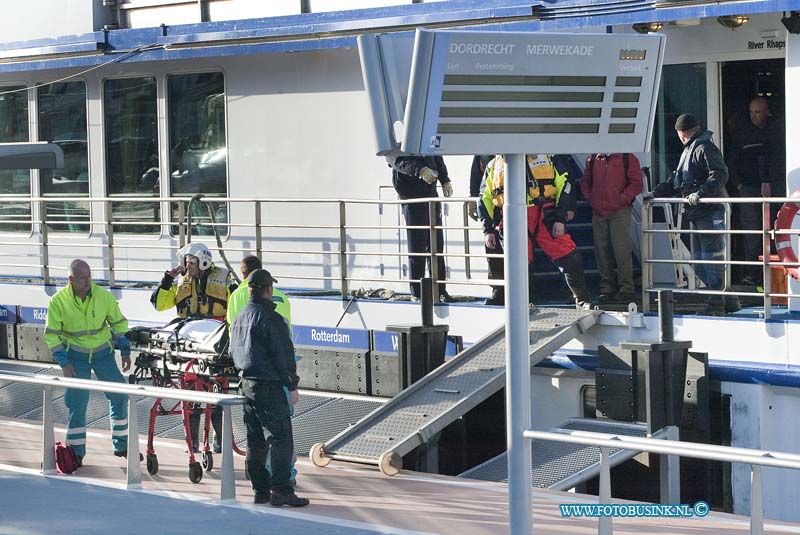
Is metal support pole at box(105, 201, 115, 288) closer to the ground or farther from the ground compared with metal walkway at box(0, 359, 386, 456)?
farther from the ground

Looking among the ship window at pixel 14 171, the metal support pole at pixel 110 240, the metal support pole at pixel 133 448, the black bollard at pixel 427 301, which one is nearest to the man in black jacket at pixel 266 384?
the metal support pole at pixel 133 448

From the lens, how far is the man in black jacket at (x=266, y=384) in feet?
26.3

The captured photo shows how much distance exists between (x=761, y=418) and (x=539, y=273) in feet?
9.14

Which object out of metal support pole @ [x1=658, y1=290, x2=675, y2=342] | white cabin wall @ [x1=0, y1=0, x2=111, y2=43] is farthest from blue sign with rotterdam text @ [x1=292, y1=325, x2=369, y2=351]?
white cabin wall @ [x1=0, y1=0, x2=111, y2=43]

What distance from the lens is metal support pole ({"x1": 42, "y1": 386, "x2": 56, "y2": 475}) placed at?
8922mm

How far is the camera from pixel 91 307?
387 inches

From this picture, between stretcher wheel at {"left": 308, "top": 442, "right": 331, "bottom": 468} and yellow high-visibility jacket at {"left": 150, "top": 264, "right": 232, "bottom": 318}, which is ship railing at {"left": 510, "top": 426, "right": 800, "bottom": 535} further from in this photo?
yellow high-visibility jacket at {"left": 150, "top": 264, "right": 232, "bottom": 318}

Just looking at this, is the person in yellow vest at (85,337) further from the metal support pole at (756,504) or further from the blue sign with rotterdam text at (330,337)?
the metal support pole at (756,504)

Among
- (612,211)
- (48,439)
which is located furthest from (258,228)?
(48,439)

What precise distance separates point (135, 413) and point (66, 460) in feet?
3.62

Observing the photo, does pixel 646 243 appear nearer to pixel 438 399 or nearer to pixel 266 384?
pixel 438 399

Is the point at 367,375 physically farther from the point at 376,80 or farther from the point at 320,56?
the point at 376,80

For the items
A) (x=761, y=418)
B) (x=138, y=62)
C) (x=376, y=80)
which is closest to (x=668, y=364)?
(x=761, y=418)

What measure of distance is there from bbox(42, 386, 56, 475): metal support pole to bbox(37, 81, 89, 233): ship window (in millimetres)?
5778
